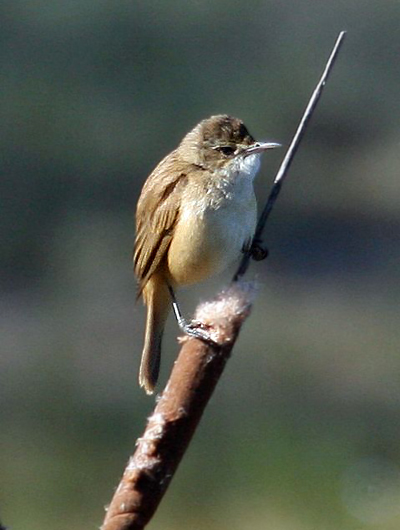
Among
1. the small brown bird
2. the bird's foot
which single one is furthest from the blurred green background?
the bird's foot

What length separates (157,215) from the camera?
4203 millimetres

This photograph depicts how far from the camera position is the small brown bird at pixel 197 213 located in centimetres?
408

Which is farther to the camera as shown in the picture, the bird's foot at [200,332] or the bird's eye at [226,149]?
the bird's eye at [226,149]

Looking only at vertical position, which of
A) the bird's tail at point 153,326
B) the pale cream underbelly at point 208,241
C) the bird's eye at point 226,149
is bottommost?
the bird's tail at point 153,326

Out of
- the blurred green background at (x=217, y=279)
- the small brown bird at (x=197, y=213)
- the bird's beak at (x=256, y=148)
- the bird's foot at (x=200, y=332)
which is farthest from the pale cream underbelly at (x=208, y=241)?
the blurred green background at (x=217, y=279)

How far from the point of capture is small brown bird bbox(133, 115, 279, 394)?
408 cm

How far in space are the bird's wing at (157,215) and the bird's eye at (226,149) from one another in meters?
0.13

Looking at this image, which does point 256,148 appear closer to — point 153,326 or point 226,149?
point 226,149

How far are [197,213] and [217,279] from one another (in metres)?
5.73

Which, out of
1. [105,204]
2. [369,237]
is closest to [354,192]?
[369,237]

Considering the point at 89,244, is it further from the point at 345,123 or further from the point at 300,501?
the point at 300,501

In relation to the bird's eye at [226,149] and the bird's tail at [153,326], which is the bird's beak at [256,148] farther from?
the bird's tail at [153,326]

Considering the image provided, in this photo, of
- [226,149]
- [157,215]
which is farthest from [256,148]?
[157,215]

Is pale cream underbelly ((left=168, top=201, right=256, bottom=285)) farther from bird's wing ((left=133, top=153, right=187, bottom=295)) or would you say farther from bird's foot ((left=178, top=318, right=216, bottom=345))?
bird's foot ((left=178, top=318, right=216, bottom=345))
